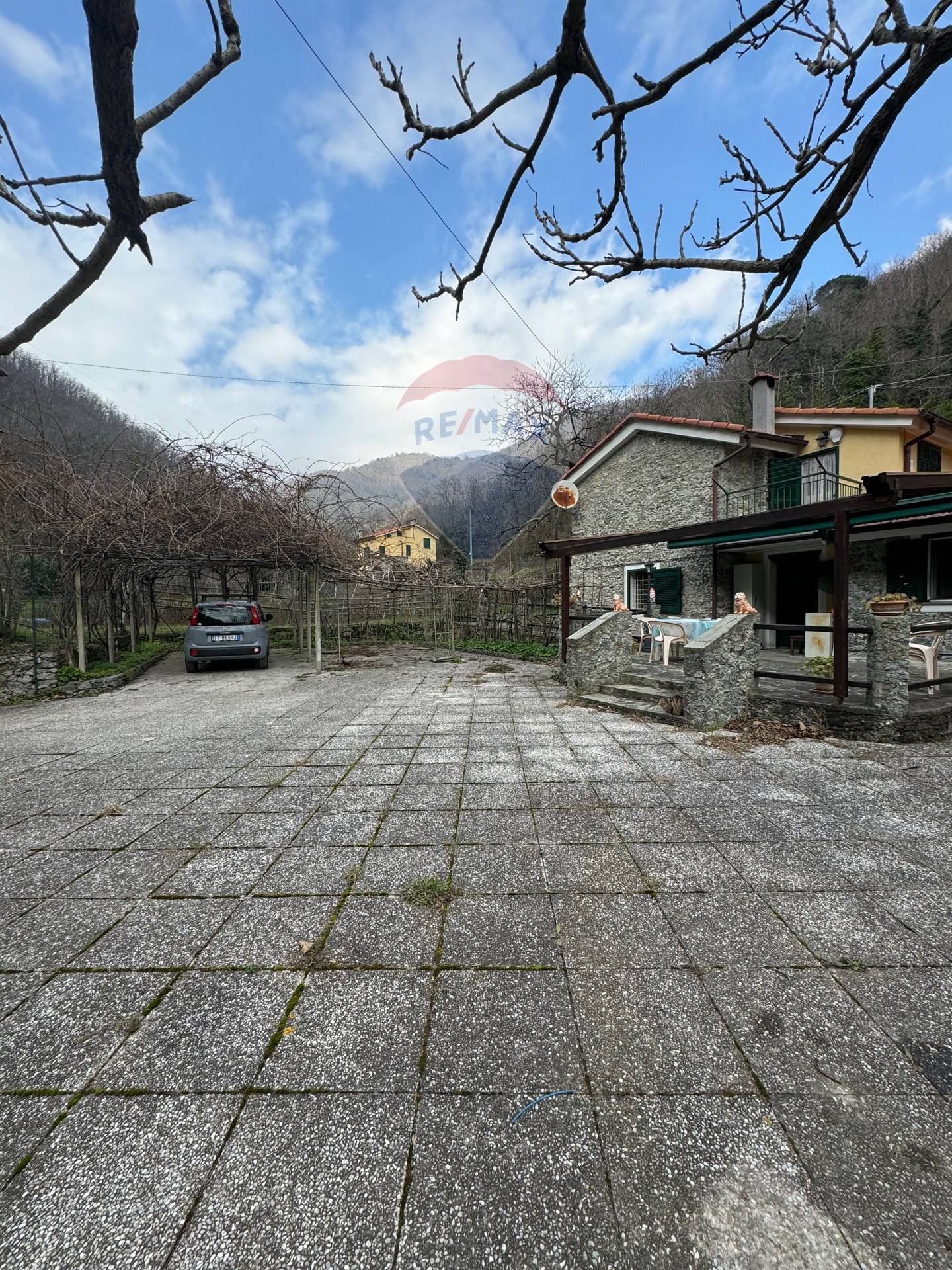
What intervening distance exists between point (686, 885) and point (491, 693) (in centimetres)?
538

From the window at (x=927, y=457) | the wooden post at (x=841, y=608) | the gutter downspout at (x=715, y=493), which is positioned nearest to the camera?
the wooden post at (x=841, y=608)

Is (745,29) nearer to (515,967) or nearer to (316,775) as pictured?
(515,967)

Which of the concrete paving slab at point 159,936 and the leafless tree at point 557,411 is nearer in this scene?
the concrete paving slab at point 159,936

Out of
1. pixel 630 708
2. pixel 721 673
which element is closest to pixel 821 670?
pixel 721 673

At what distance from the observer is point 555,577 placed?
560 inches

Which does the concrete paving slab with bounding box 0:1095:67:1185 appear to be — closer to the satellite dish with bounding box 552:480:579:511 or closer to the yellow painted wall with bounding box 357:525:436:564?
the satellite dish with bounding box 552:480:579:511

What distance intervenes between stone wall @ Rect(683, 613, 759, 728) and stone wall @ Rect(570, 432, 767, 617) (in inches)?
270

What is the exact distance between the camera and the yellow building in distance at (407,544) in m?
12.3

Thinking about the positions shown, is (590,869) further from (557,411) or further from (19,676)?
(557,411)

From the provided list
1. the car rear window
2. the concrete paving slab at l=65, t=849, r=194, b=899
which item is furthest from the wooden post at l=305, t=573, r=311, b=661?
the concrete paving slab at l=65, t=849, r=194, b=899

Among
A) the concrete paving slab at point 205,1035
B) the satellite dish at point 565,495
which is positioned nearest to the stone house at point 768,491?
the satellite dish at point 565,495

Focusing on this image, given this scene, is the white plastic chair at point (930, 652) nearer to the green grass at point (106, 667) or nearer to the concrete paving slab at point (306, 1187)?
the concrete paving slab at point (306, 1187)

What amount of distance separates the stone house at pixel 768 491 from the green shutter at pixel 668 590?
0.02 m

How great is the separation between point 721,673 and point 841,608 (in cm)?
127
